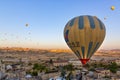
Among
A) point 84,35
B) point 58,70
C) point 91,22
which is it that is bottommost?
point 58,70

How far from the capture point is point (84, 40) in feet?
58.4

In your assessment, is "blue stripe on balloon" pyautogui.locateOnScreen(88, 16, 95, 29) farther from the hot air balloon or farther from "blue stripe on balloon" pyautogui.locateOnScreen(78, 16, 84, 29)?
"blue stripe on balloon" pyautogui.locateOnScreen(78, 16, 84, 29)

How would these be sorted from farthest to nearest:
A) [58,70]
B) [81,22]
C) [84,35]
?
[58,70] → [81,22] → [84,35]

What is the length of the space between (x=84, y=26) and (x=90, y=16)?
3.54 feet

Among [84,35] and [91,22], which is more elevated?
[91,22]

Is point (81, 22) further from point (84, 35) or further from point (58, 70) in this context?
point (58, 70)

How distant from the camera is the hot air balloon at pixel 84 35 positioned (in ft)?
58.4

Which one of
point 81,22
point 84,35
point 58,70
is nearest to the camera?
point 84,35

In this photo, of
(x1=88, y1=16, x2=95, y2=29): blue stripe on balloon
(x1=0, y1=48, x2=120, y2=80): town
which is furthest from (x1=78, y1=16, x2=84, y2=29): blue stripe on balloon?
(x1=0, y1=48, x2=120, y2=80): town

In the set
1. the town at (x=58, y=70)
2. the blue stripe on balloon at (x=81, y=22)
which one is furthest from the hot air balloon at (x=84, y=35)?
the town at (x=58, y=70)

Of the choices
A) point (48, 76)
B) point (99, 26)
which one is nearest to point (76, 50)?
point (99, 26)

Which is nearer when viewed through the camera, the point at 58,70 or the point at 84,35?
the point at 84,35

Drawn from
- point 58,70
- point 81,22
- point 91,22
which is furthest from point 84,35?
point 58,70

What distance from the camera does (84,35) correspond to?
1777cm
